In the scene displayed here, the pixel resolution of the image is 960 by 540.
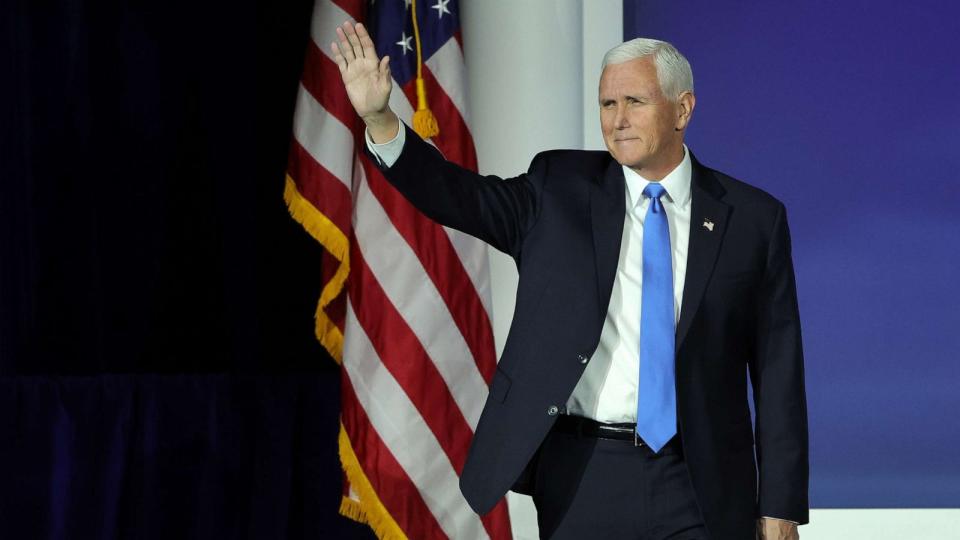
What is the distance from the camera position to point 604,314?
6.76ft

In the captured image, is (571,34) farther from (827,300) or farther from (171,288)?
(171,288)

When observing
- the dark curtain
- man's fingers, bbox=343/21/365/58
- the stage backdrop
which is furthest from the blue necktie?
the stage backdrop

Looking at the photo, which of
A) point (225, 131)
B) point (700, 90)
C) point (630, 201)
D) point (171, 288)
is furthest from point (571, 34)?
point (630, 201)

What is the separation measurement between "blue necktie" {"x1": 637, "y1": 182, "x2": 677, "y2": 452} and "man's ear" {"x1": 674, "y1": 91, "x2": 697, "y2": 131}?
19 centimetres

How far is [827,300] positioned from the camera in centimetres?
455

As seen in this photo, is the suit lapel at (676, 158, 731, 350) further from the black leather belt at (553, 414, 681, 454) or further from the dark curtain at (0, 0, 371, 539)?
the dark curtain at (0, 0, 371, 539)

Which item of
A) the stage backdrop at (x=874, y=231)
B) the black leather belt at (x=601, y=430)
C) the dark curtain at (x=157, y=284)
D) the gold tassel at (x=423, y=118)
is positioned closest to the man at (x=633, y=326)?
the black leather belt at (x=601, y=430)

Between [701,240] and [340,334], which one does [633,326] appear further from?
[340,334]

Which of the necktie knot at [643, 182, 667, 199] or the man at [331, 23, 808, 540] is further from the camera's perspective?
the necktie knot at [643, 182, 667, 199]

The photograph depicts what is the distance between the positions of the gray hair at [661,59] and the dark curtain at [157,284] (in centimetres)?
189

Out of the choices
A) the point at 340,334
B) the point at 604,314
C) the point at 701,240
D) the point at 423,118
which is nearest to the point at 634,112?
the point at 701,240

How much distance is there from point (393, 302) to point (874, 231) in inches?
77.8

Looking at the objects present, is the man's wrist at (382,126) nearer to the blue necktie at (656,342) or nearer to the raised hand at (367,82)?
the raised hand at (367,82)

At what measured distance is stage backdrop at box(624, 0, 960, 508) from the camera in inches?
178
